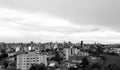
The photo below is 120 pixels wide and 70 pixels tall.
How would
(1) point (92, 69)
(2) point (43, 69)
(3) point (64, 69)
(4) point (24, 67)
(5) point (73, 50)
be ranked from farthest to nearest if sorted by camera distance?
(5) point (73, 50), (4) point (24, 67), (3) point (64, 69), (1) point (92, 69), (2) point (43, 69)

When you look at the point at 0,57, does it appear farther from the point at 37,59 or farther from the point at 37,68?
the point at 37,68

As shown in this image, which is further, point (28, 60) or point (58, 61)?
point (58, 61)

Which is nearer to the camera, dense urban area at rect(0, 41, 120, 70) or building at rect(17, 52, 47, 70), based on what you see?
dense urban area at rect(0, 41, 120, 70)

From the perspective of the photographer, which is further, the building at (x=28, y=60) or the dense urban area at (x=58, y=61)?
the building at (x=28, y=60)

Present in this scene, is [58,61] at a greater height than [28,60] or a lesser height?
lesser

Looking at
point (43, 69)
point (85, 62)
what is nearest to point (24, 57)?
point (85, 62)

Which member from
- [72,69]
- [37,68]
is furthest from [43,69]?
[72,69]

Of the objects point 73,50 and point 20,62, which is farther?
point 73,50

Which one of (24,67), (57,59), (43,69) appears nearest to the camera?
(43,69)

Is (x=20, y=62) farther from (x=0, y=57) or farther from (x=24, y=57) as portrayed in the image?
(x=0, y=57)
